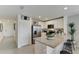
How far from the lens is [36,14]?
1.84 m

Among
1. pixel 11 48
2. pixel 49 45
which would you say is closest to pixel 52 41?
pixel 49 45

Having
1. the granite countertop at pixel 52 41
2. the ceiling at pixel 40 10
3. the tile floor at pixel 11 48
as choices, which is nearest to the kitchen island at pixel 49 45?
the granite countertop at pixel 52 41

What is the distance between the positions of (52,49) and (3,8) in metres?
1.17

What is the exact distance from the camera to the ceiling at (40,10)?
65.7 inches

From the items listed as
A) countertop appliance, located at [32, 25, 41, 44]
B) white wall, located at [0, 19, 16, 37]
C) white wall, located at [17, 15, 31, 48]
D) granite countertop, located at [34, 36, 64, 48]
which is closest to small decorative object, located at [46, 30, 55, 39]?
granite countertop, located at [34, 36, 64, 48]

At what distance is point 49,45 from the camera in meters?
1.86

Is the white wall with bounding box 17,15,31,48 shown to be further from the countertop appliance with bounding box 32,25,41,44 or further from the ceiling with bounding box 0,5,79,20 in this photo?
the ceiling with bounding box 0,5,79,20

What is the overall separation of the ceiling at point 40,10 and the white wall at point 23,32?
0.64 ft

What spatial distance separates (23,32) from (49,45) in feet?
1.99

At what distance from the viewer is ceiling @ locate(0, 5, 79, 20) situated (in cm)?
167

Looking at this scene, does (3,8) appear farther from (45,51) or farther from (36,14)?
(45,51)

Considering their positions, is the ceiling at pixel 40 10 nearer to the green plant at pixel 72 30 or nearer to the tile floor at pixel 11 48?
the green plant at pixel 72 30

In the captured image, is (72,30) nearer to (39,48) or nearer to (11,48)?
(39,48)
